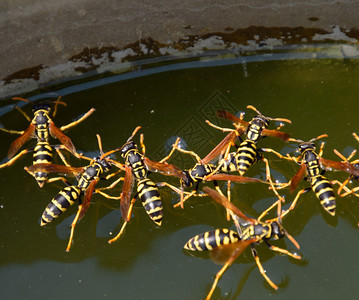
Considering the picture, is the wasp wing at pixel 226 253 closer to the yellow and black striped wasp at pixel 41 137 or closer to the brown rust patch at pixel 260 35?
the yellow and black striped wasp at pixel 41 137

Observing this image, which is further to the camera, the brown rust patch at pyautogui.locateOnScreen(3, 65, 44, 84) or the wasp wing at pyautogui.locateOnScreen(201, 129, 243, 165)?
the brown rust patch at pyautogui.locateOnScreen(3, 65, 44, 84)

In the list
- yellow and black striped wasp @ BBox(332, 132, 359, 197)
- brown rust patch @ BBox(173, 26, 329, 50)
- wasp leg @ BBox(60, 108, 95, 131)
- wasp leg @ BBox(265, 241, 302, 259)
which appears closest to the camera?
wasp leg @ BBox(265, 241, 302, 259)

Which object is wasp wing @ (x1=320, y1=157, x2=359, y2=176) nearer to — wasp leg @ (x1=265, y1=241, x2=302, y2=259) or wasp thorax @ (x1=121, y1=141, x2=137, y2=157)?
wasp leg @ (x1=265, y1=241, x2=302, y2=259)

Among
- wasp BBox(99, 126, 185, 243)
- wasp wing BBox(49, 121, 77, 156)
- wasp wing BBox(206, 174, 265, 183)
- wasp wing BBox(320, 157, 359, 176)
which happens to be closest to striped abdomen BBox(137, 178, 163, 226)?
wasp BBox(99, 126, 185, 243)

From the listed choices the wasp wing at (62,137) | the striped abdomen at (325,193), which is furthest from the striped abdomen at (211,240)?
the wasp wing at (62,137)

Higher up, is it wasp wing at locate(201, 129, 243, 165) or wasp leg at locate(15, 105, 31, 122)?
wasp leg at locate(15, 105, 31, 122)

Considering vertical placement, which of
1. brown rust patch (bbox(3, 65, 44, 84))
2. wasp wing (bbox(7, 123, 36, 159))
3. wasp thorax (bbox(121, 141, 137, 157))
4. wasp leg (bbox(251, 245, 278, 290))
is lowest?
wasp leg (bbox(251, 245, 278, 290))

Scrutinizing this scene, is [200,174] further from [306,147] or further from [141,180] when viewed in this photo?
[306,147]
